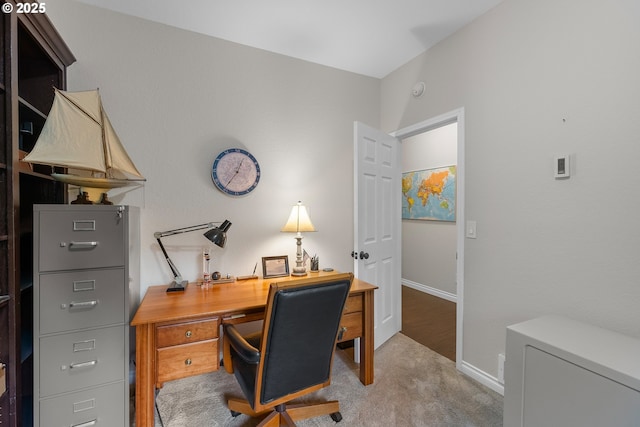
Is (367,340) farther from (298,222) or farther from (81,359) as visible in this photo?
(81,359)

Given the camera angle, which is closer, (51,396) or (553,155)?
(51,396)

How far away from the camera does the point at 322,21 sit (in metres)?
2.07

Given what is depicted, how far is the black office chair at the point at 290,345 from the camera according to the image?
1.25 m

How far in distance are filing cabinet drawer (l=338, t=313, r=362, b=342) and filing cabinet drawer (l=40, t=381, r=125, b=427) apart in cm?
128

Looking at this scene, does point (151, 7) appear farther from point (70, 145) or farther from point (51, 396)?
point (51, 396)

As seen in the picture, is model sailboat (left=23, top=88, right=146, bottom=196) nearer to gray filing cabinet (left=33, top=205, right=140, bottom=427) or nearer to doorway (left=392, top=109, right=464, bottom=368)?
gray filing cabinet (left=33, top=205, right=140, bottom=427)

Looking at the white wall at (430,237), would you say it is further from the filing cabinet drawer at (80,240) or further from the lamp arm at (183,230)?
the filing cabinet drawer at (80,240)

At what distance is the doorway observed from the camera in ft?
7.22

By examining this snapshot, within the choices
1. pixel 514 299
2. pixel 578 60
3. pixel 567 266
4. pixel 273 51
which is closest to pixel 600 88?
pixel 578 60

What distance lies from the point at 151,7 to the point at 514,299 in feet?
10.4

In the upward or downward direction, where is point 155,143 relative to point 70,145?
upward

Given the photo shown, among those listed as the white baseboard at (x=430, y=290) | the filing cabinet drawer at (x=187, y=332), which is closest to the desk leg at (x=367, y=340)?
the filing cabinet drawer at (x=187, y=332)

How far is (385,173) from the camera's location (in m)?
2.63

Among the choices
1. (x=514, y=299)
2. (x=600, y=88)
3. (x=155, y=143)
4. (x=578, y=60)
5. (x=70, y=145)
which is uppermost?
(x=578, y=60)
